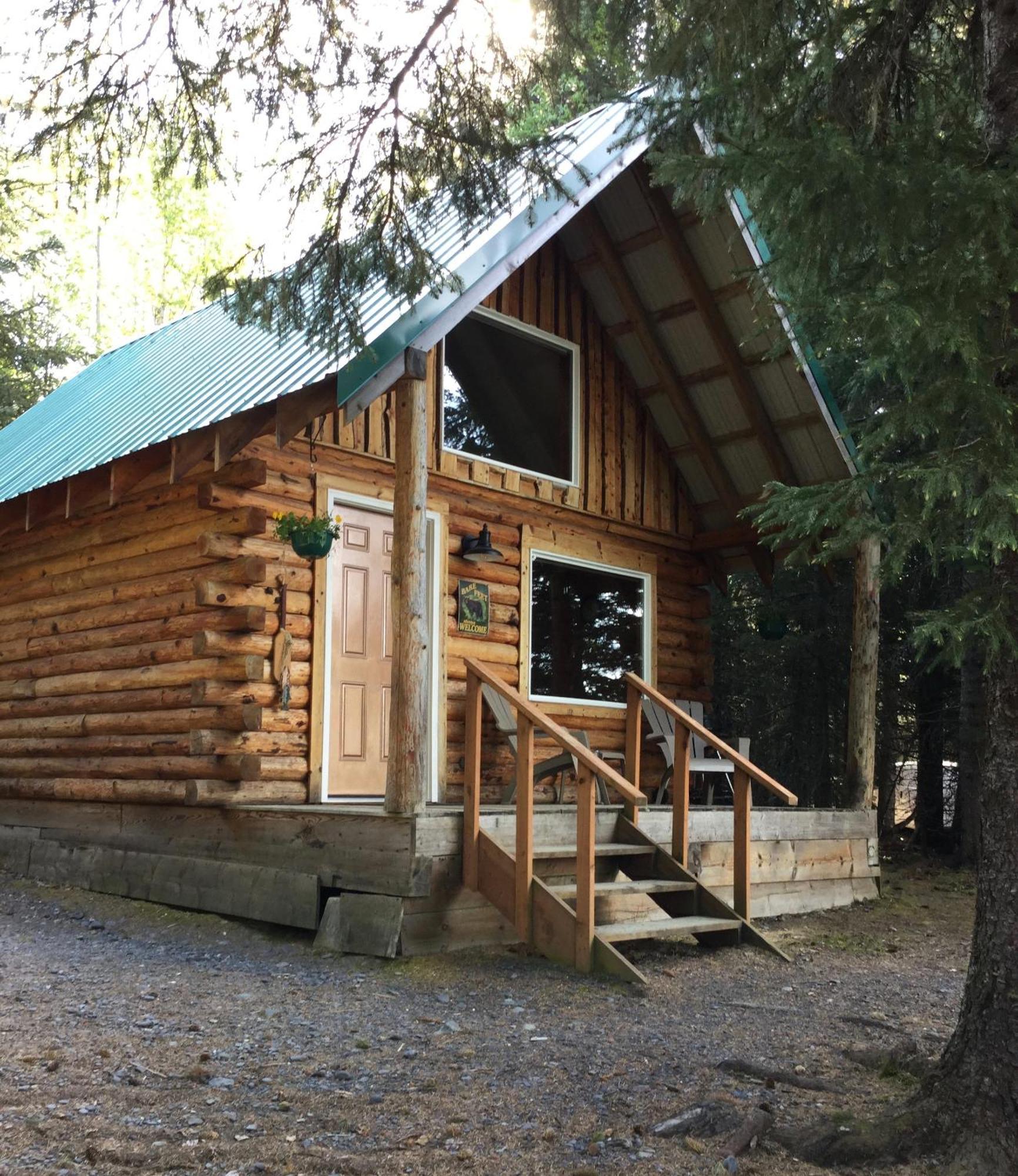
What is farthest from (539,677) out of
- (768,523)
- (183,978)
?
(768,523)

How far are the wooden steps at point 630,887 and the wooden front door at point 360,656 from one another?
2207mm

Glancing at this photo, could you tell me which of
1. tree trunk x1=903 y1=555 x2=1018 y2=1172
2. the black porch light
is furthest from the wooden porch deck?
tree trunk x1=903 y1=555 x2=1018 y2=1172

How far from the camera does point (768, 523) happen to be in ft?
15.4

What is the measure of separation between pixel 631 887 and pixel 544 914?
2.32 ft

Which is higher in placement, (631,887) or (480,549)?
(480,549)

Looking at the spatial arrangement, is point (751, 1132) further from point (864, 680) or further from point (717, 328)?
point (717, 328)

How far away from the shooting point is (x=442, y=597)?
941cm

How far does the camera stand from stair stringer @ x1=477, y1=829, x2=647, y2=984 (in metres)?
6.22

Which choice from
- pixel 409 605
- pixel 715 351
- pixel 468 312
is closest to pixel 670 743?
pixel 715 351

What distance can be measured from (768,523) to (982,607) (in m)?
0.96

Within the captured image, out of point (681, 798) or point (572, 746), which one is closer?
point (572, 746)

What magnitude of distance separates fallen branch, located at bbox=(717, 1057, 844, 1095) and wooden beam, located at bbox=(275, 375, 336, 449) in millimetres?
4140

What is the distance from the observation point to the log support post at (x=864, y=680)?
10133mm

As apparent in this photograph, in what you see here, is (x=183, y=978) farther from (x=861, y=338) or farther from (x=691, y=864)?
(x=861, y=338)
